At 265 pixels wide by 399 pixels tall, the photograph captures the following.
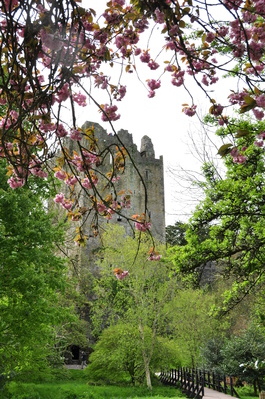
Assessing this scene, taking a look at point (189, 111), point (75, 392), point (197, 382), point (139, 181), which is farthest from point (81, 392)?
point (139, 181)

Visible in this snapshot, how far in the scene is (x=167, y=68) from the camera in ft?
13.2

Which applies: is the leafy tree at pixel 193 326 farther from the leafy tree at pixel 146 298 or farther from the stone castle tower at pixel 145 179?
the stone castle tower at pixel 145 179

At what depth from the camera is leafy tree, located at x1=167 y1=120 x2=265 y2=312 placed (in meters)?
11.2

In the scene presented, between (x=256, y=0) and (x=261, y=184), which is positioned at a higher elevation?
(x=261, y=184)

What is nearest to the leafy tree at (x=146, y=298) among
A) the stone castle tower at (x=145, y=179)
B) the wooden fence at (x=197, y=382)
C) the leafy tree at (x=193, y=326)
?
the wooden fence at (x=197, y=382)

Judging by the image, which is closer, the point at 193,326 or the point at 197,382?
the point at 197,382

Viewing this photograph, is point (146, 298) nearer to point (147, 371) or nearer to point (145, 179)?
point (147, 371)

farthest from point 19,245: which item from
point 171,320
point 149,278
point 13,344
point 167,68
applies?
point 171,320

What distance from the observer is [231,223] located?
35.9 feet

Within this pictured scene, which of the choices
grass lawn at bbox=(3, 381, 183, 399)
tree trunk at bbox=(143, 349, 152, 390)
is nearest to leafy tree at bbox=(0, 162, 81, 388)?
grass lawn at bbox=(3, 381, 183, 399)

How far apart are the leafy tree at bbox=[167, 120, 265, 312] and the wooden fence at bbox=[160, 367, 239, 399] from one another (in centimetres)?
575

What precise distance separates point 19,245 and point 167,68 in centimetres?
899

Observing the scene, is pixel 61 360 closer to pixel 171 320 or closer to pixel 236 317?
pixel 171 320

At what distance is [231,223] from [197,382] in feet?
30.0
